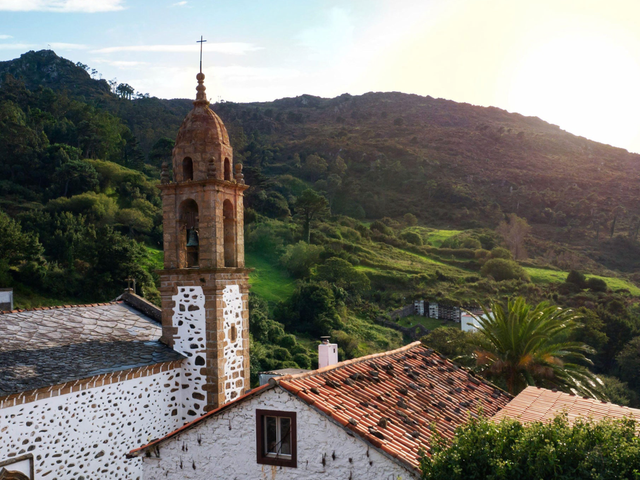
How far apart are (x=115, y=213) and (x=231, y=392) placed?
121ft

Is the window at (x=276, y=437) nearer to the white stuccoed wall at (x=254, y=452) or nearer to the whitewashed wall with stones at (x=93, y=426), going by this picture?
the white stuccoed wall at (x=254, y=452)

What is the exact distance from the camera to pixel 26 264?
3366 centimetres

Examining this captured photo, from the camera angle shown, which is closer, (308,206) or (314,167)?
(308,206)

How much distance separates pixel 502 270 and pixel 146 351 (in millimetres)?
51523

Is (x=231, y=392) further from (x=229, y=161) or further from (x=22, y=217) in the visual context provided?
(x=22, y=217)

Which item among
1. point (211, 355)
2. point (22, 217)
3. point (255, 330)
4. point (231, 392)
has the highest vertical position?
point (22, 217)

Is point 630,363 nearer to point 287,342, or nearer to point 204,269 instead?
point 287,342

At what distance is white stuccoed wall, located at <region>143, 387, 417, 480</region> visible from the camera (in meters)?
8.17

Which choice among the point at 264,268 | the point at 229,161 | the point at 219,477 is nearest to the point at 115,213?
the point at 264,268

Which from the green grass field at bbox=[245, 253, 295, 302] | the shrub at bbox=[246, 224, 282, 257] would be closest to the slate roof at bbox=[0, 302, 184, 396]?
the green grass field at bbox=[245, 253, 295, 302]

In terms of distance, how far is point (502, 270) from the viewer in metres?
59.4

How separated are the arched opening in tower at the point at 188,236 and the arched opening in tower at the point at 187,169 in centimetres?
57

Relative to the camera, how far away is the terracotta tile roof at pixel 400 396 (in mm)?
8492

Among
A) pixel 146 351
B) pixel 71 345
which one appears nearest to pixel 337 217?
pixel 146 351
